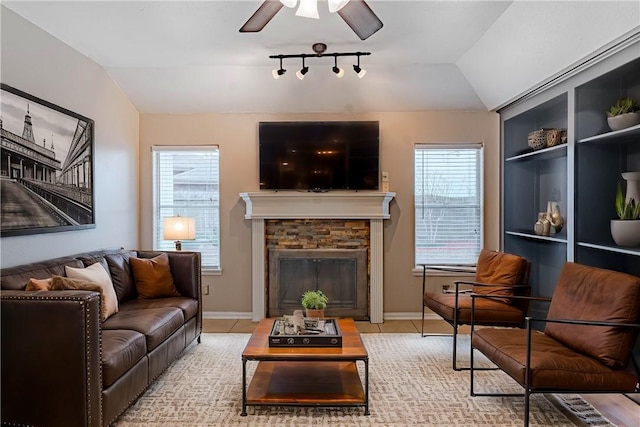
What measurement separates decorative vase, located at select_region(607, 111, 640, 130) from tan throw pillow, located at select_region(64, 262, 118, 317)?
12.8 ft

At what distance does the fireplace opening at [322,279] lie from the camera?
17.1ft

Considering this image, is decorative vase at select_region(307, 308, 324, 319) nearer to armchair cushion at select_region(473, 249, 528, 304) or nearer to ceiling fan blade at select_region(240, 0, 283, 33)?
armchair cushion at select_region(473, 249, 528, 304)

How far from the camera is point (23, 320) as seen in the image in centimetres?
235

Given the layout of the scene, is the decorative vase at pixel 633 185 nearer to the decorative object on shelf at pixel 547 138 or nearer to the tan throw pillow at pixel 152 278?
the decorative object on shelf at pixel 547 138

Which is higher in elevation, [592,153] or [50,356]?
[592,153]

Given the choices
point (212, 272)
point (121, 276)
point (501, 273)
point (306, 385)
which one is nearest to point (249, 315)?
point (212, 272)

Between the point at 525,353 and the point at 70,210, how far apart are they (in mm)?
3617

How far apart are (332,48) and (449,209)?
2301 mm

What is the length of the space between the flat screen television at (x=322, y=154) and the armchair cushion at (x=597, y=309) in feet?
8.23

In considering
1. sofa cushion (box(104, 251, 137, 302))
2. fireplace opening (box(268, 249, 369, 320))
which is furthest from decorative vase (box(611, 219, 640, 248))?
sofa cushion (box(104, 251, 137, 302))

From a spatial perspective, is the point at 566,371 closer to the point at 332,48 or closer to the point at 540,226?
the point at 540,226

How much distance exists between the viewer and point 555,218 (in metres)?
4.33

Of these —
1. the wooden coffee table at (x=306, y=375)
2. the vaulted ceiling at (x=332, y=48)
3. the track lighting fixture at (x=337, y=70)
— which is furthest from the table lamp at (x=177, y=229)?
the track lighting fixture at (x=337, y=70)

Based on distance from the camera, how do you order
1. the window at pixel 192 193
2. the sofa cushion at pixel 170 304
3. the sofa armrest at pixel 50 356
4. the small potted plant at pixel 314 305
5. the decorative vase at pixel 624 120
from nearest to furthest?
the sofa armrest at pixel 50 356 < the decorative vase at pixel 624 120 < the small potted plant at pixel 314 305 < the sofa cushion at pixel 170 304 < the window at pixel 192 193
